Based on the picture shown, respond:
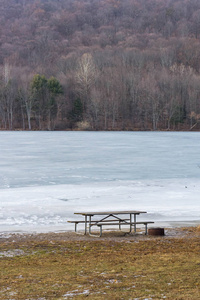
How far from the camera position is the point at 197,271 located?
7.70 m

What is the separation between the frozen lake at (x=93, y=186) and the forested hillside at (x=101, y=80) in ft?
161

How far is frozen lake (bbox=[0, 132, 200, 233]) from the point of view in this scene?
560 inches

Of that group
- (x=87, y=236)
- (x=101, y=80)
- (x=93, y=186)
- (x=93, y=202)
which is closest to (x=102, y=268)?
(x=87, y=236)

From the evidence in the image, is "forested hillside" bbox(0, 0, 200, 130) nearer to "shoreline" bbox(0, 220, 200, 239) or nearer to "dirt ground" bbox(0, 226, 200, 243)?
"shoreline" bbox(0, 220, 200, 239)

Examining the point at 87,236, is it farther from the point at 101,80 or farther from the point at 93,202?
the point at 101,80

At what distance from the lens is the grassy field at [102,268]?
662 centimetres

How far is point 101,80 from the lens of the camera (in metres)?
89.8

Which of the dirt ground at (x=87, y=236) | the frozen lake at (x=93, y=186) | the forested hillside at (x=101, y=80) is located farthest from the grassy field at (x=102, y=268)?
the forested hillside at (x=101, y=80)

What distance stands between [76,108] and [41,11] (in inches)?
4620

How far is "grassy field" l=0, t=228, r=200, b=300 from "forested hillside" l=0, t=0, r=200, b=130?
68.5 meters

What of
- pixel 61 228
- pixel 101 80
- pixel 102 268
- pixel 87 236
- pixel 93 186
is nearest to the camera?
pixel 102 268

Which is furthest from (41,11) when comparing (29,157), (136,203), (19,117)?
(136,203)

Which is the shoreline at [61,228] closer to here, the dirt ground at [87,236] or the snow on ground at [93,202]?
the snow on ground at [93,202]

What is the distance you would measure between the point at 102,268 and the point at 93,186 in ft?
38.1
